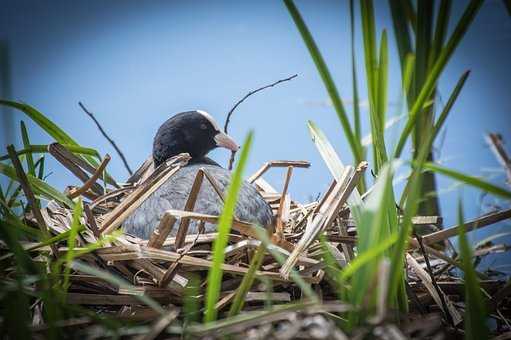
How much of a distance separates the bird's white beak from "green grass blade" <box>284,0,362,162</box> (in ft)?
3.33

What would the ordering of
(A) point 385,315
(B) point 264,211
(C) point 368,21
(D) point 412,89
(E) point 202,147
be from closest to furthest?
(A) point 385,315
(C) point 368,21
(D) point 412,89
(B) point 264,211
(E) point 202,147

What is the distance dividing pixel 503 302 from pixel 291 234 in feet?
1.14

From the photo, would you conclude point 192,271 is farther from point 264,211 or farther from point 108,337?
point 264,211

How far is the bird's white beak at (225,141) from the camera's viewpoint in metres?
1.64

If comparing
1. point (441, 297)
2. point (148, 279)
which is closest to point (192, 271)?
point (148, 279)

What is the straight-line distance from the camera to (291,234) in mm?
895

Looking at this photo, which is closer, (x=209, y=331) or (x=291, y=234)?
(x=209, y=331)

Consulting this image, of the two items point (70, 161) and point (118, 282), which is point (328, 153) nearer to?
point (118, 282)

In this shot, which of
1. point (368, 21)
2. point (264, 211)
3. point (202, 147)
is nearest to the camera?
point (368, 21)

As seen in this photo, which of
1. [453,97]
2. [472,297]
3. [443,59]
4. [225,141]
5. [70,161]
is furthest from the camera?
[225,141]

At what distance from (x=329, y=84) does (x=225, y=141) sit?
1087 millimetres

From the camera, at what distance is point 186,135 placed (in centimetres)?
173

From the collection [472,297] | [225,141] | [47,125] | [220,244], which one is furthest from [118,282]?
[225,141]

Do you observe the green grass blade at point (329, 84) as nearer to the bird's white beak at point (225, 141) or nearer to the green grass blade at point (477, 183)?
the green grass blade at point (477, 183)
